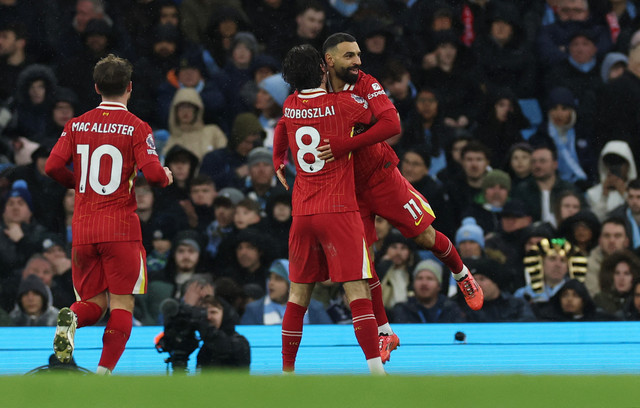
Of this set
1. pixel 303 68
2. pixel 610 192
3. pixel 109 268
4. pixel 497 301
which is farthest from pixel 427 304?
pixel 109 268

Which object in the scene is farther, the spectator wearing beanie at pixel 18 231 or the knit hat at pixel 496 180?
the knit hat at pixel 496 180

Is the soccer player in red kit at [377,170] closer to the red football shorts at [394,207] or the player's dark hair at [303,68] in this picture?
the red football shorts at [394,207]

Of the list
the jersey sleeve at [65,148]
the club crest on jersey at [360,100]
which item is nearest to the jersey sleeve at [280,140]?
the club crest on jersey at [360,100]

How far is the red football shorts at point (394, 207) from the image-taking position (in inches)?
250

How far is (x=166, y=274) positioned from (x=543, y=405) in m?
6.27

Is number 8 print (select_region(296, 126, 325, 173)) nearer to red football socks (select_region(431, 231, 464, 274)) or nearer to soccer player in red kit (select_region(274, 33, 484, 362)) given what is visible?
soccer player in red kit (select_region(274, 33, 484, 362))

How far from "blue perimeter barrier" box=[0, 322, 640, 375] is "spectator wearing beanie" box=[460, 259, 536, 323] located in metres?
0.38

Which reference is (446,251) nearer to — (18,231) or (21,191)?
(18,231)

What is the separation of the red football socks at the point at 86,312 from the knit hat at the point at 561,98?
624 cm

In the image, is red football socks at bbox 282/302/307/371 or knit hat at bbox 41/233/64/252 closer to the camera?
red football socks at bbox 282/302/307/371

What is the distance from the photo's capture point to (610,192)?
10062 mm

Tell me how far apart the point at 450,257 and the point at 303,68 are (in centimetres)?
166

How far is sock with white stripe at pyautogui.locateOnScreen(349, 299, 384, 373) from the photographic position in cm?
577

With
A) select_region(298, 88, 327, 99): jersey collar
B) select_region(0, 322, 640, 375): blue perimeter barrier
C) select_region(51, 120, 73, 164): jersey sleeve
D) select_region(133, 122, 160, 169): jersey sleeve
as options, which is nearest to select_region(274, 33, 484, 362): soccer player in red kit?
select_region(298, 88, 327, 99): jersey collar
